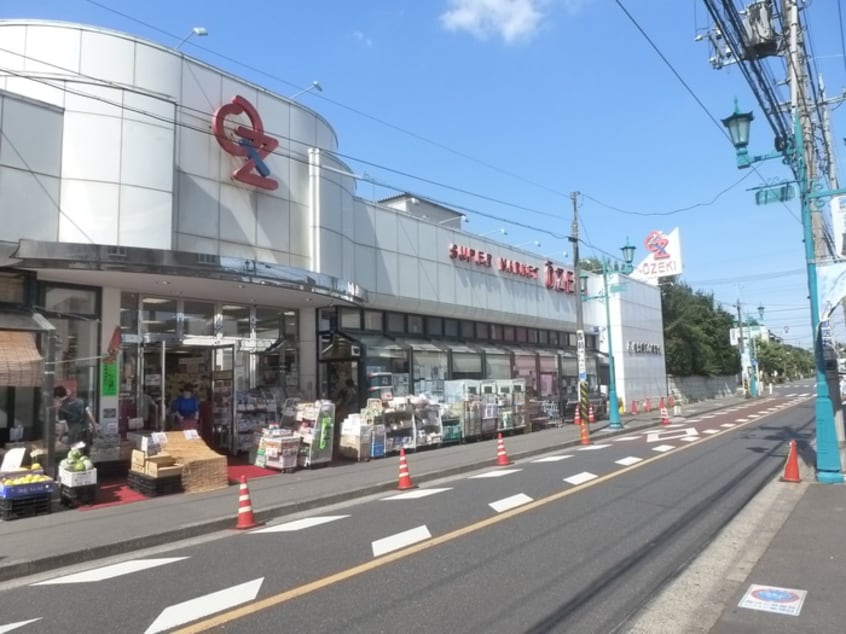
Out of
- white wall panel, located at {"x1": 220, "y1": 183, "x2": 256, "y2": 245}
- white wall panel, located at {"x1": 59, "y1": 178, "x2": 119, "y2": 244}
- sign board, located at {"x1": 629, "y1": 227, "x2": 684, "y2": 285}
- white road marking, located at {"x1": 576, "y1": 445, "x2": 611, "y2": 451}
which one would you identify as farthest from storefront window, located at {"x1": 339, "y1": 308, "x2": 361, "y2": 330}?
sign board, located at {"x1": 629, "y1": 227, "x2": 684, "y2": 285}

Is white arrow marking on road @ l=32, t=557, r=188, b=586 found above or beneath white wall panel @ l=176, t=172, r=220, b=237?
beneath

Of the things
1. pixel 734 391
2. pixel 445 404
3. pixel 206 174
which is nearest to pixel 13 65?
pixel 206 174

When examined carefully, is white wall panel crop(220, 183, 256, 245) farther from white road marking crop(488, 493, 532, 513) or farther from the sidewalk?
white road marking crop(488, 493, 532, 513)

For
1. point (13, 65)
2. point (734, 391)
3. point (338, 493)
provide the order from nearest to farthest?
point (338, 493)
point (13, 65)
point (734, 391)

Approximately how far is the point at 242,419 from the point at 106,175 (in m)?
6.62

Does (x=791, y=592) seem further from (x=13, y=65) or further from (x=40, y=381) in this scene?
(x=13, y=65)

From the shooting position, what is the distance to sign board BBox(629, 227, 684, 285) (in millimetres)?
32812

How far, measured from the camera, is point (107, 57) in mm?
13047

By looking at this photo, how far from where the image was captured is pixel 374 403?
17188 millimetres

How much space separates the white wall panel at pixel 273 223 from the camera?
51.4ft

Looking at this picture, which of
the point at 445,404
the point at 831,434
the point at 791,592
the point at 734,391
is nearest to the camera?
the point at 791,592

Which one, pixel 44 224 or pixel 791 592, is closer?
pixel 791 592

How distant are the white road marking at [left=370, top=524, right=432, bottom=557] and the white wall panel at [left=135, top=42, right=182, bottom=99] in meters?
10.7

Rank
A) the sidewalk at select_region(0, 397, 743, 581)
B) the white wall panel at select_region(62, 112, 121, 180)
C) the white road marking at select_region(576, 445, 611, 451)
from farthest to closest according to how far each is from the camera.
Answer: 1. the white road marking at select_region(576, 445, 611, 451)
2. the white wall panel at select_region(62, 112, 121, 180)
3. the sidewalk at select_region(0, 397, 743, 581)
